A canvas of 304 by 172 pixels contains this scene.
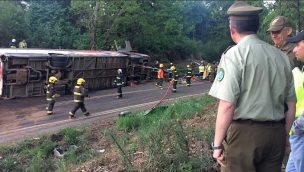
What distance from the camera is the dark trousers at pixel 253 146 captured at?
2.34 meters

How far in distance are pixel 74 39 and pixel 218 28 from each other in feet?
82.1

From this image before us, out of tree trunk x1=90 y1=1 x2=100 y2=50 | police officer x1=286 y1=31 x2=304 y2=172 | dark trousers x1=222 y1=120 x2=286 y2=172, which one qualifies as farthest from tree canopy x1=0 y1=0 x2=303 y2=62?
dark trousers x1=222 y1=120 x2=286 y2=172

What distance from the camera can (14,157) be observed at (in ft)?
22.1

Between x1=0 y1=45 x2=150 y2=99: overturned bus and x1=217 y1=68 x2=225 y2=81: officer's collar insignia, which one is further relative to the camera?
x1=0 y1=45 x2=150 y2=99: overturned bus

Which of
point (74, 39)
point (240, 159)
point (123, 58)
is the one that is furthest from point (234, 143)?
point (74, 39)

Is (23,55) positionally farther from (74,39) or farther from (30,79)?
(74,39)

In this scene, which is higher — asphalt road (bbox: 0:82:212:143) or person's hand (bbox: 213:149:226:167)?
person's hand (bbox: 213:149:226:167)

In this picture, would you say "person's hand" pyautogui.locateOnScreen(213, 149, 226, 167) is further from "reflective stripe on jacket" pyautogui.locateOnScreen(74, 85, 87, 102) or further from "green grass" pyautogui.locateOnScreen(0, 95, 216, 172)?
"reflective stripe on jacket" pyautogui.locateOnScreen(74, 85, 87, 102)

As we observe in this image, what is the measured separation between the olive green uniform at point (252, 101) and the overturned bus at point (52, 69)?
13.1 metres

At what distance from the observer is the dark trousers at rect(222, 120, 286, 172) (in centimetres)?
234

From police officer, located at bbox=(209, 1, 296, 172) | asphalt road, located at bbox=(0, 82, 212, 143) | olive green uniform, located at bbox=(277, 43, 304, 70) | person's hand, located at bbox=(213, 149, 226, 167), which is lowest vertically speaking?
asphalt road, located at bbox=(0, 82, 212, 143)

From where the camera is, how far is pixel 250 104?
2.35 meters

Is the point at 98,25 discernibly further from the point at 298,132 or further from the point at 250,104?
the point at 250,104

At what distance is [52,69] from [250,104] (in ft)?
46.3
